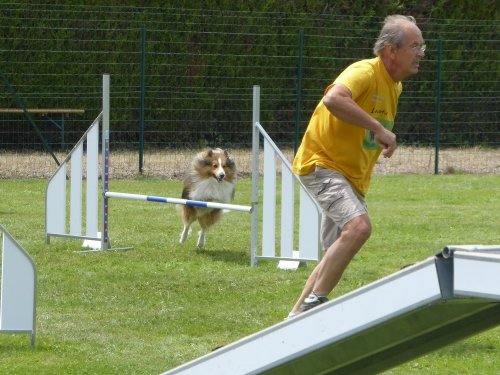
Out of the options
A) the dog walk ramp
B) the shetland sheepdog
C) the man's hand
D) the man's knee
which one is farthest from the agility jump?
the dog walk ramp

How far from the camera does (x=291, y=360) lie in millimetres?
3621

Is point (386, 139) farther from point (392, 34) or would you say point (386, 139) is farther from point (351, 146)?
point (392, 34)

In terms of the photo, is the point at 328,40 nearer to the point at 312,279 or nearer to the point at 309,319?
the point at 312,279

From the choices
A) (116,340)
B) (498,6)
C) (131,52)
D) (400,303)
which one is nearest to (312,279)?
(116,340)

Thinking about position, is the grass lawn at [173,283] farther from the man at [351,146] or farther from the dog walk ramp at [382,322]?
the dog walk ramp at [382,322]

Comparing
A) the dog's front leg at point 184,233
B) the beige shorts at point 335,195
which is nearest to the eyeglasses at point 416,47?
the beige shorts at point 335,195

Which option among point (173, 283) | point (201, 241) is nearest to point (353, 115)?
point (173, 283)

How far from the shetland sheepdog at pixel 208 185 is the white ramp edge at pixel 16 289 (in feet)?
13.1

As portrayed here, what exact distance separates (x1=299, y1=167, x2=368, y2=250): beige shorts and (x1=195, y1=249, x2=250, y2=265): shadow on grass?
11.1ft

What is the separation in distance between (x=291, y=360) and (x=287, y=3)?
15.6m

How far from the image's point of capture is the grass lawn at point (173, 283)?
20.3 ft

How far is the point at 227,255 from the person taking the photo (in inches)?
377

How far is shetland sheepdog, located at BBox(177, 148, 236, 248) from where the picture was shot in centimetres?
1023

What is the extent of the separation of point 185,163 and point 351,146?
11118mm
